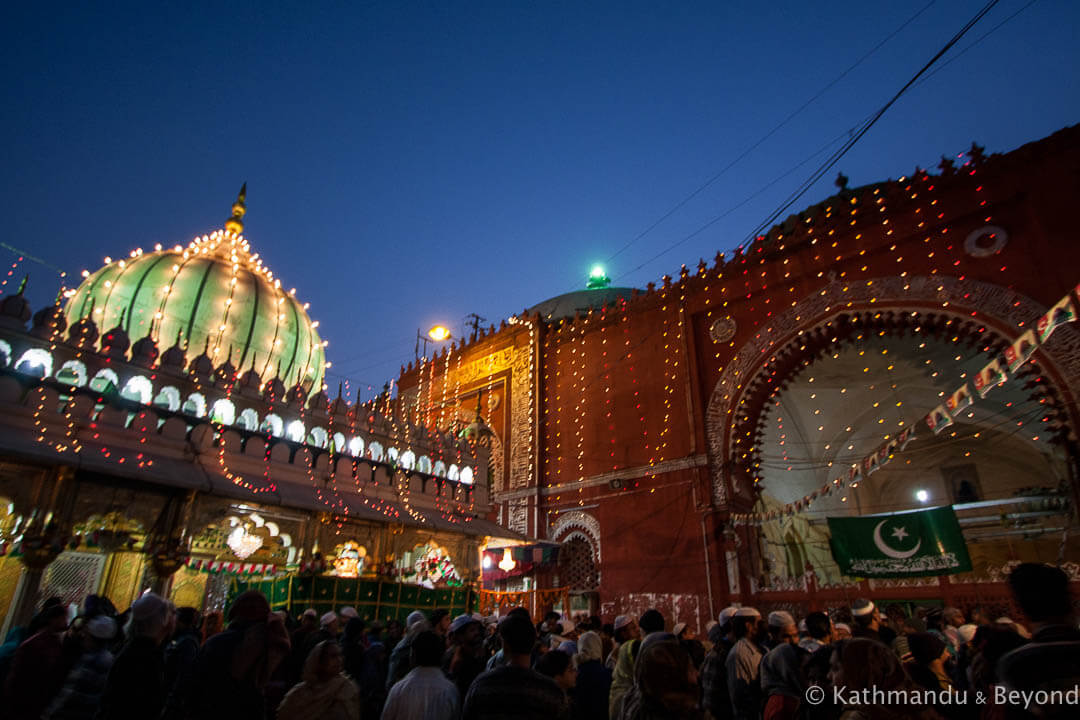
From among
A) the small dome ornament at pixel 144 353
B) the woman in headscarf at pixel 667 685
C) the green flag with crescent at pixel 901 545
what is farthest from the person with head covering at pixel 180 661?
the green flag with crescent at pixel 901 545

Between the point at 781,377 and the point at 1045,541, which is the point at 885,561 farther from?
the point at 1045,541

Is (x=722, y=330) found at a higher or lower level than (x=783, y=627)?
higher

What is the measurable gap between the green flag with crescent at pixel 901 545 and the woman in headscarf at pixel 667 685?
11.0 metres

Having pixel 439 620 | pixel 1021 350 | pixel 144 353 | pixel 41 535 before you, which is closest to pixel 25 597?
pixel 41 535

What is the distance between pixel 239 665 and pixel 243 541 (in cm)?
785

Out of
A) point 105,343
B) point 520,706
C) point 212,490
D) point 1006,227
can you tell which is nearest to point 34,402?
point 105,343

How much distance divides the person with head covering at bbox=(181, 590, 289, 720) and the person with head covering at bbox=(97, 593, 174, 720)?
1.45 ft

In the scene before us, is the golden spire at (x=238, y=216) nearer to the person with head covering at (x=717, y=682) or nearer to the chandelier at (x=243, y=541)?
the chandelier at (x=243, y=541)

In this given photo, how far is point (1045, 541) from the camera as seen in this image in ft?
50.3

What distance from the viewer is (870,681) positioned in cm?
254

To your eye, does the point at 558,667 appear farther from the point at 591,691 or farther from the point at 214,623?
the point at 214,623

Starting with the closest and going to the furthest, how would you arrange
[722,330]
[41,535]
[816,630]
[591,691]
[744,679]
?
[591,691]
[744,679]
[816,630]
[41,535]
[722,330]

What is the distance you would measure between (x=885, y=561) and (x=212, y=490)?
1186cm

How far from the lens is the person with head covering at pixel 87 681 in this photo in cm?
342
